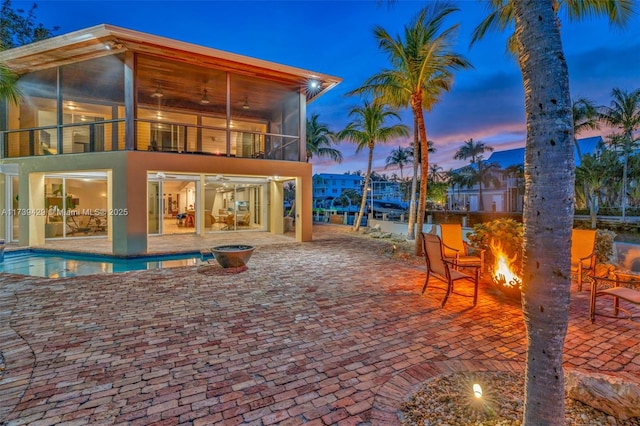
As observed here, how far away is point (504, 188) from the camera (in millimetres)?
29984

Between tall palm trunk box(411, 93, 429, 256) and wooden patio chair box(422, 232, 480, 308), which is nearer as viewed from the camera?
wooden patio chair box(422, 232, 480, 308)

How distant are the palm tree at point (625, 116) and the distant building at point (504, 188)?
15.9ft

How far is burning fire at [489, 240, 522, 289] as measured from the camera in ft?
16.2

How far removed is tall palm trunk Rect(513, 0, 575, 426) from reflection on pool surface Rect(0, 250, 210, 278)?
8.10m

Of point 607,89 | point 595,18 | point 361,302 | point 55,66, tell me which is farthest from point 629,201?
point 55,66

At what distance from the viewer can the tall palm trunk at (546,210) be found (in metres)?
1.68

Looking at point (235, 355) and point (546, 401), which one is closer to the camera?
point (546, 401)

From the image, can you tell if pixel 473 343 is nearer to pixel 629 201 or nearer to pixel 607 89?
pixel 607 89

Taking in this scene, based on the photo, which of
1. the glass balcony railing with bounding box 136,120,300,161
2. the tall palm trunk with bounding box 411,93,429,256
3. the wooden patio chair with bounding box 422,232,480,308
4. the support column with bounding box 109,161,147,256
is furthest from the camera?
the glass balcony railing with bounding box 136,120,300,161

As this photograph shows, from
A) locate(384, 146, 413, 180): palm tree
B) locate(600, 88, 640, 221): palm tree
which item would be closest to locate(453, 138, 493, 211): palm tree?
locate(384, 146, 413, 180): palm tree

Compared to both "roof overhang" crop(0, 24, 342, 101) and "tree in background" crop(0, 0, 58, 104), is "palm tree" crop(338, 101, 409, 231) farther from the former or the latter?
"tree in background" crop(0, 0, 58, 104)

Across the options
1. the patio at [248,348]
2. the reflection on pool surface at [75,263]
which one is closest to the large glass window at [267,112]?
the reflection on pool surface at [75,263]

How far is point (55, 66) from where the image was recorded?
34.8 ft

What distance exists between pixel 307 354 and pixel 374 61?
30.8ft
